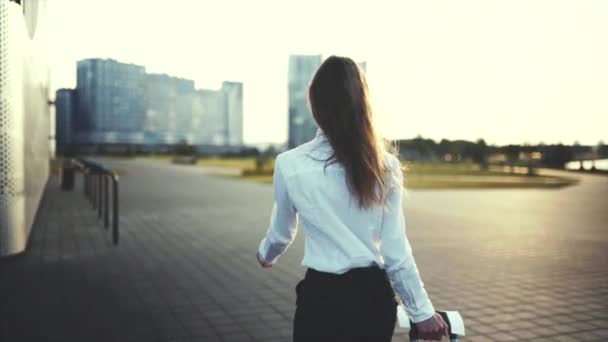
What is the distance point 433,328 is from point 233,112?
112 metres

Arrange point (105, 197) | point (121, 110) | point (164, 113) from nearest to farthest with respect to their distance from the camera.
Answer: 1. point (105, 197)
2. point (121, 110)
3. point (164, 113)

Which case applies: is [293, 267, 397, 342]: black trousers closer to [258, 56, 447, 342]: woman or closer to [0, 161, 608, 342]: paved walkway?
[258, 56, 447, 342]: woman

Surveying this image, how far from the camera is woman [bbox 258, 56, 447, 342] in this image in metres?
1.73

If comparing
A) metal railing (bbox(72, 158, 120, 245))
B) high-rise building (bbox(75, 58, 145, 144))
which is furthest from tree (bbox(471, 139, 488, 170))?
high-rise building (bbox(75, 58, 145, 144))

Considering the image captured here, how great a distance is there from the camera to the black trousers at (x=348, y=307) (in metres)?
1.75

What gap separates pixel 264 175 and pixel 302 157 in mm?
28706

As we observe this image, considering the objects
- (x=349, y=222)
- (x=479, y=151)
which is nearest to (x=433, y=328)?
(x=349, y=222)

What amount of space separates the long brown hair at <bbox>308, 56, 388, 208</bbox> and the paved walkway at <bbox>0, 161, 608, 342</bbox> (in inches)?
111

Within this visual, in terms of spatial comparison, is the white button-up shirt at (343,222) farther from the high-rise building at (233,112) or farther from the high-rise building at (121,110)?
the high-rise building at (233,112)

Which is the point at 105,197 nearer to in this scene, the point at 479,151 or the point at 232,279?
the point at 232,279

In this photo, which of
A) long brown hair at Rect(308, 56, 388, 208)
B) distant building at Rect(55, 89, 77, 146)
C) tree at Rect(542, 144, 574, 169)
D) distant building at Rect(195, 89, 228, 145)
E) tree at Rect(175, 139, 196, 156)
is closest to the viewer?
long brown hair at Rect(308, 56, 388, 208)

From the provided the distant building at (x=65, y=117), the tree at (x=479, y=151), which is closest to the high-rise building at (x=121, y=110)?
the distant building at (x=65, y=117)

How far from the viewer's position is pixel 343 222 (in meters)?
1.76

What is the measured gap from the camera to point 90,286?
567 cm
